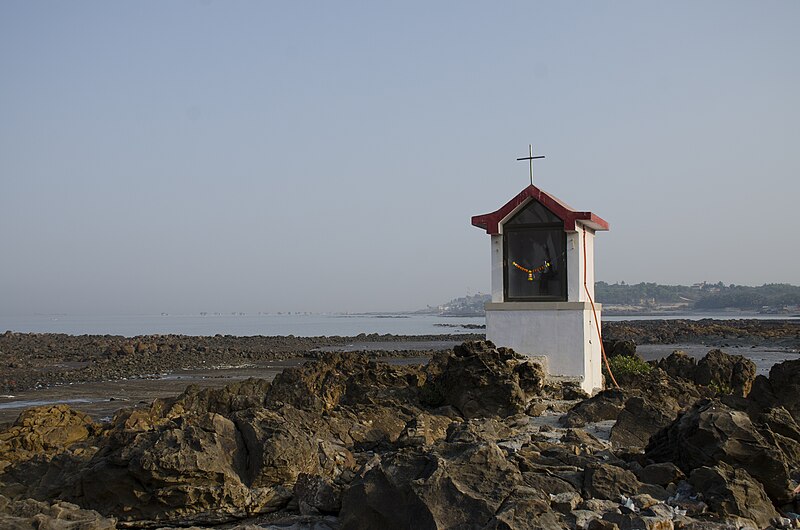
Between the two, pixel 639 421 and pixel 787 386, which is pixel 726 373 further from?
pixel 639 421

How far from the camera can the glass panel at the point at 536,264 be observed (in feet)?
48.9

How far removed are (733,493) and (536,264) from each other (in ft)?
28.6

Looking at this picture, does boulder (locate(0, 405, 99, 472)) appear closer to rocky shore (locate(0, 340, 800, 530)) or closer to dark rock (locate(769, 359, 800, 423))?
rocky shore (locate(0, 340, 800, 530))

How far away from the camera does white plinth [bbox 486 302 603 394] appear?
14367 mm

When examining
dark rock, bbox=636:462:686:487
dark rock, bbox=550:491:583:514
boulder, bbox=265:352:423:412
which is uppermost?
boulder, bbox=265:352:423:412

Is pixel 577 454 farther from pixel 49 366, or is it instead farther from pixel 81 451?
pixel 49 366

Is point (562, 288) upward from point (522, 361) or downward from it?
upward

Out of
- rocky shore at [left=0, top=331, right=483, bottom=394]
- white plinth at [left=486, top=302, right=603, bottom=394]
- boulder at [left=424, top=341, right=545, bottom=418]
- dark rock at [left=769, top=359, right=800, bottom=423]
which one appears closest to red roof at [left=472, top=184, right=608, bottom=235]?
white plinth at [left=486, top=302, right=603, bottom=394]

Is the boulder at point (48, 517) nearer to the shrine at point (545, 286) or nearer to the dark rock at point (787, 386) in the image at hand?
the dark rock at point (787, 386)

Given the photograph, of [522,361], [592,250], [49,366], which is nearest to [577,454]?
[522,361]

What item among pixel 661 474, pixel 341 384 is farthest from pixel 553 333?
pixel 661 474

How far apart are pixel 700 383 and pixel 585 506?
10.00 meters

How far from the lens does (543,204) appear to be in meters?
14.8

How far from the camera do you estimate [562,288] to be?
586 inches
